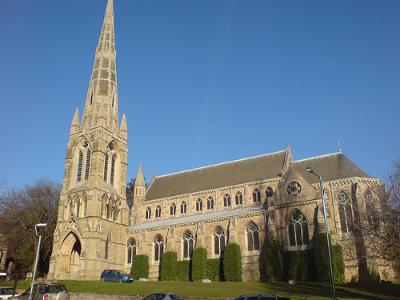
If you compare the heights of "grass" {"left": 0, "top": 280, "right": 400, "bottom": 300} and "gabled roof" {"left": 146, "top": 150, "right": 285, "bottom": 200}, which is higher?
"gabled roof" {"left": 146, "top": 150, "right": 285, "bottom": 200}

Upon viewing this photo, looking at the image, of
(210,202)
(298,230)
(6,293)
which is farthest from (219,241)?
(6,293)

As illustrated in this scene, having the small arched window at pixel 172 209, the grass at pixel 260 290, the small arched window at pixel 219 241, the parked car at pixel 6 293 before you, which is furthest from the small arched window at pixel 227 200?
the parked car at pixel 6 293

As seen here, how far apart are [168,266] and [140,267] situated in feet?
14.0

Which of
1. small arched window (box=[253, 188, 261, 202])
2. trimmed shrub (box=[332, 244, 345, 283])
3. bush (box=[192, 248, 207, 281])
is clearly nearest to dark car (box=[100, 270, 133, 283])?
bush (box=[192, 248, 207, 281])

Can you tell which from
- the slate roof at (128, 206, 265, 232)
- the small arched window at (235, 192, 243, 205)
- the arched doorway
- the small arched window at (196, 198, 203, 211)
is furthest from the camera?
the small arched window at (196, 198, 203, 211)

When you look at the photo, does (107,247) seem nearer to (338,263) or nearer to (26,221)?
(26,221)

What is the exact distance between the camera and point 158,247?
4750cm

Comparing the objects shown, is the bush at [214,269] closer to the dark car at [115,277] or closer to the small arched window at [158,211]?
the dark car at [115,277]

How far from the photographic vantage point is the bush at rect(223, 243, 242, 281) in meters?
39.5

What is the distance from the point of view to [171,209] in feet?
171

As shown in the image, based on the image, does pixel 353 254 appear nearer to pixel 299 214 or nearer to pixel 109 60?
pixel 299 214

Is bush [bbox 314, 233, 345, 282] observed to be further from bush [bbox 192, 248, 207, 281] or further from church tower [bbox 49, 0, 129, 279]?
church tower [bbox 49, 0, 129, 279]

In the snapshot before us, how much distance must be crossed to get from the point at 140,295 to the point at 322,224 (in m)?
18.6

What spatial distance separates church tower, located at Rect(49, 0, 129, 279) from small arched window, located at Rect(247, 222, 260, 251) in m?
17.0
